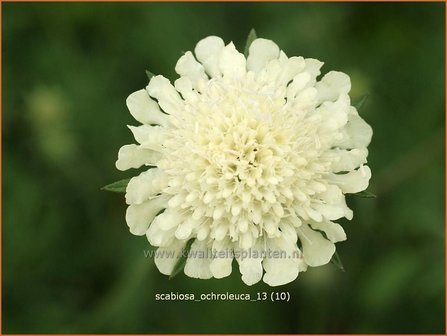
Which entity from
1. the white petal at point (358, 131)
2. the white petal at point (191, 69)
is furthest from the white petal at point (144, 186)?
the white petal at point (358, 131)

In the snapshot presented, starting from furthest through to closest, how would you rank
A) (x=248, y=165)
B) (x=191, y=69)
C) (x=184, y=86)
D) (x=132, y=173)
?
(x=132, y=173), (x=191, y=69), (x=184, y=86), (x=248, y=165)

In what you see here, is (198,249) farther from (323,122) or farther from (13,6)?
(13,6)

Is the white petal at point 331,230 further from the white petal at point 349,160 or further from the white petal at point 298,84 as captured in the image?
the white petal at point 298,84

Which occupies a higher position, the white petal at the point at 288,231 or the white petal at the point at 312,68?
the white petal at the point at 312,68

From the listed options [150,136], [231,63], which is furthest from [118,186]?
[231,63]

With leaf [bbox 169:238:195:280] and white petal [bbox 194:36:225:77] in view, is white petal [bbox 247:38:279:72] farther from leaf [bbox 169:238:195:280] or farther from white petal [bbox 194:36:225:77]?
leaf [bbox 169:238:195:280]

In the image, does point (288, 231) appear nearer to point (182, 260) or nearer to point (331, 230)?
point (331, 230)
